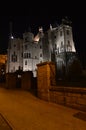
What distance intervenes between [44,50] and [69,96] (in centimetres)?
6160

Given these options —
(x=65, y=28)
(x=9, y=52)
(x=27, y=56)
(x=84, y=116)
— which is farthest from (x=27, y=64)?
(x=84, y=116)

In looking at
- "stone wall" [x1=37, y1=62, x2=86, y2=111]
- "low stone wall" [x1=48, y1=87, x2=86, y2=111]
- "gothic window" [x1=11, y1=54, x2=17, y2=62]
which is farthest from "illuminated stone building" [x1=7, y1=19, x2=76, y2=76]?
"low stone wall" [x1=48, y1=87, x2=86, y2=111]

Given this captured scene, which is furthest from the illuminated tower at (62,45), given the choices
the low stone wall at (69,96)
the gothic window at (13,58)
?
the low stone wall at (69,96)

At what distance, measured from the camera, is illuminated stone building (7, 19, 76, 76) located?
61188mm

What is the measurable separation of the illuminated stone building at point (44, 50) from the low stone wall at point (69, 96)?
4722 centimetres

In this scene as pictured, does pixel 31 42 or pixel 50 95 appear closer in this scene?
pixel 50 95

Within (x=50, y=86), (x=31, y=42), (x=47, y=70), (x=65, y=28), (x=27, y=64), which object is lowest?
(x=50, y=86)

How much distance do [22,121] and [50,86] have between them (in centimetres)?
494

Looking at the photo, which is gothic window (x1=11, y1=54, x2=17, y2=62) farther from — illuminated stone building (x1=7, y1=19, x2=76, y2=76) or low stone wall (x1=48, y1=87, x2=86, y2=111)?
low stone wall (x1=48, y1=87, x2=86, y2=111)

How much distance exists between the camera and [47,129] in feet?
18.7

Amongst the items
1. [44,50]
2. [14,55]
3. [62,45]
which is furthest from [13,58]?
[62,45]

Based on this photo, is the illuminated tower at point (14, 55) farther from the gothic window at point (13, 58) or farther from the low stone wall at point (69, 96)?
the low stone wall at point (69, 96)

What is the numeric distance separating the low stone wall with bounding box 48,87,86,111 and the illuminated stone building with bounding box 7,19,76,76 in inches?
1859

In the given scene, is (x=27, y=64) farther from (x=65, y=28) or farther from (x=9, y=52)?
(x=65, y=28)
